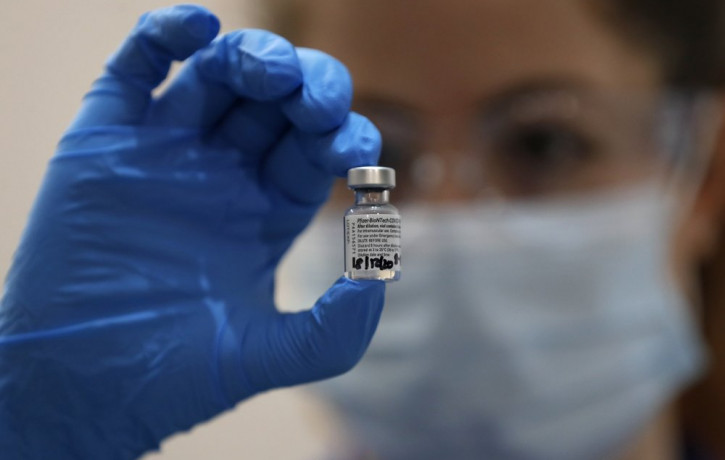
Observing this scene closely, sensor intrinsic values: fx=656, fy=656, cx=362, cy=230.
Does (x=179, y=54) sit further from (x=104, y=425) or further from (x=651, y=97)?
(x=651, y=97)

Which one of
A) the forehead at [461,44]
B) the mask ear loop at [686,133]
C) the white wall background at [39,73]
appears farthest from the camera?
the mask ear loop at [686,133]

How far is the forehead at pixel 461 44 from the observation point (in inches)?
44.2

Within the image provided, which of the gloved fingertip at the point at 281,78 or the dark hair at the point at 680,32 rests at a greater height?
the dark hair at the point at 680,32

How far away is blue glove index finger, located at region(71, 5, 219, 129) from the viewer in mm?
628

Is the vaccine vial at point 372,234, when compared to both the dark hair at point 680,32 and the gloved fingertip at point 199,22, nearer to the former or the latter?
the gloved fingertip at point 199,22

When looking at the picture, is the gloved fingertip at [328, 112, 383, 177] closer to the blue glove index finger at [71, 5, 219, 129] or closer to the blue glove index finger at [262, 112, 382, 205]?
the blue glove index finger at [262, 112, 382, 205]

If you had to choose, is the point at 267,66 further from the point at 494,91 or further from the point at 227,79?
the point at 494,91

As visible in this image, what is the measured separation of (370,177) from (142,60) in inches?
11.0

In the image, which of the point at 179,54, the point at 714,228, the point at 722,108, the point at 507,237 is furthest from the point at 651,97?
the point at 179,54

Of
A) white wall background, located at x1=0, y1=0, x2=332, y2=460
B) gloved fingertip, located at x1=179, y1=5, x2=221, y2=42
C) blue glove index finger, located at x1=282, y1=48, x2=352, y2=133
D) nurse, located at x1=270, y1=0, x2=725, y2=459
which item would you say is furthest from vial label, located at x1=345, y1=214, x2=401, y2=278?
nurse, located at x1=270, y1=0, x2=725, y2=459

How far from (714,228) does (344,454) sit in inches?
41.2

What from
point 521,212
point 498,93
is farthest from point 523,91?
point 521,212

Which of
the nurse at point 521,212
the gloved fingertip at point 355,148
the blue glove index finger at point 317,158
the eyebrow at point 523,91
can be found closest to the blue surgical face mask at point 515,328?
the nurse at point 521,212

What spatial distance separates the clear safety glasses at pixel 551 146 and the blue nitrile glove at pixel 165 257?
528 millimetres
